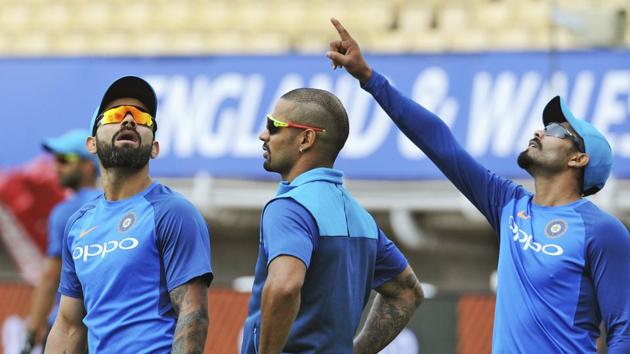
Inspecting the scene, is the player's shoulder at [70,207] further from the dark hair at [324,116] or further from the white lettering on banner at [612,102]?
the white lettering on banner at [612,102]

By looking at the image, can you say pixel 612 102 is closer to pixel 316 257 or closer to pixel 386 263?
pixel 386 263

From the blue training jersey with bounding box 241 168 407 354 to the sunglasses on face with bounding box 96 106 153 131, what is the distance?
0.66 meters

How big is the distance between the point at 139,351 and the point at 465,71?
8.08 meters

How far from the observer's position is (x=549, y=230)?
17.8 feet

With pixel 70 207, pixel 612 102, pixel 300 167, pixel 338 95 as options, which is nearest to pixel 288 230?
pixel 300 167

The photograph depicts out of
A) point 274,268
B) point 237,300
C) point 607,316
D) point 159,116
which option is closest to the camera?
point 274,268

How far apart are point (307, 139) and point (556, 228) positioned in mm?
1046

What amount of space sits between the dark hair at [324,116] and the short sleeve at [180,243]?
1.79ft

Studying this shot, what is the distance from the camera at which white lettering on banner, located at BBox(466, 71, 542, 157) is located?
12.5 metres

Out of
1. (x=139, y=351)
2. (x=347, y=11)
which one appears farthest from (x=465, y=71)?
(x=139, y=351)

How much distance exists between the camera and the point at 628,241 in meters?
5.31

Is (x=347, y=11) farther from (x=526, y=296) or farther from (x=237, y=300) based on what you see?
(x=526, y=296)

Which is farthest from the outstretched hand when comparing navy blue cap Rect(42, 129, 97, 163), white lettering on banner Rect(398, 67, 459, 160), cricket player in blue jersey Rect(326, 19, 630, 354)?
white lettering on banner Rect(398, 67, 459, 160)

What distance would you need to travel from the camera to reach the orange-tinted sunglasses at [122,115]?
5.40m
